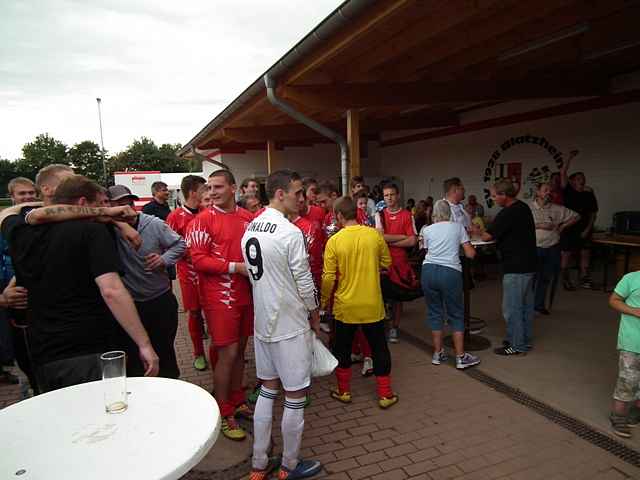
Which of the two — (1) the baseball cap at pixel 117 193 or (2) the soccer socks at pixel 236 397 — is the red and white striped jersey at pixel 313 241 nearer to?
(2) the soccer socks at pixel 236 397

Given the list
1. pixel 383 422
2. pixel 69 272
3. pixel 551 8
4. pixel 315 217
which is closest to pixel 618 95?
pixel 551 8

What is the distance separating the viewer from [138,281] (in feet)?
9.20

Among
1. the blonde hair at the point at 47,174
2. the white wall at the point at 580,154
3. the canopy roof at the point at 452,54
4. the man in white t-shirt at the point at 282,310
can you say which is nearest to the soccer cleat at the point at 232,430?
the man in white t-shirt at the point at 282,310

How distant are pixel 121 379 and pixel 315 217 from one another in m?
3.19

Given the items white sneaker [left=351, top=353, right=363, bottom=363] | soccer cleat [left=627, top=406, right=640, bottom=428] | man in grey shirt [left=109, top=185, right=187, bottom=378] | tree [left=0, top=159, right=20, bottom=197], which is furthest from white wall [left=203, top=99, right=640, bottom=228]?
tree [left=0, top=159, right=20, bottom=197]

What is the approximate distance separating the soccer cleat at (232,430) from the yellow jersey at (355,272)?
1.13 meters

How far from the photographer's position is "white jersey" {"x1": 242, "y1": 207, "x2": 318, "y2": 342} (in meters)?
2.32

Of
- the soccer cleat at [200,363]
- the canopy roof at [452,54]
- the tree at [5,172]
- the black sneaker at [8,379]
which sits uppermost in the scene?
the tree at [5,172]

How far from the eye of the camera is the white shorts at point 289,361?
237 cm

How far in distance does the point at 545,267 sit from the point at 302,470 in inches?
168

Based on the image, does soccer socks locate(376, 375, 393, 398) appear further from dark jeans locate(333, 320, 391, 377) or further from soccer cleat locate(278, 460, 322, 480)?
soccer cleat locate(278, 460, 322, 480)

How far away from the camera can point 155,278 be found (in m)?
2.91

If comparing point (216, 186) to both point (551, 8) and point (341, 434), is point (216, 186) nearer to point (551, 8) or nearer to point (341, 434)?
point (341, 434)

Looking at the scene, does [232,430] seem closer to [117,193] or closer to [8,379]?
[117,193]
